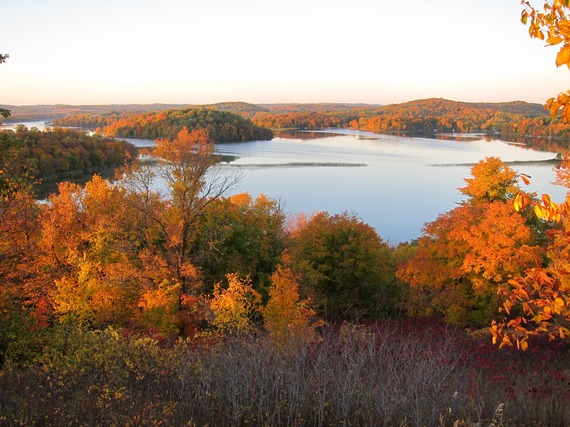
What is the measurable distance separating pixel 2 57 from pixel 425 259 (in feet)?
52.3

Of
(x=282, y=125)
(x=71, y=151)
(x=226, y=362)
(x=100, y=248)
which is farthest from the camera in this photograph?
(x=282, y=125)

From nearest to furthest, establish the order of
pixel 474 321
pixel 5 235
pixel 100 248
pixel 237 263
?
pixel 5 235
pixel 100 248
pixel 474 321
pixel 237 263

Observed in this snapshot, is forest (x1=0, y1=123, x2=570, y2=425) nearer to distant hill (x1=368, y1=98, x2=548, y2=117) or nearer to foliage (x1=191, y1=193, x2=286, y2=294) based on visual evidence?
foliage (x1=191, y1=193, x2=286, y2=294)

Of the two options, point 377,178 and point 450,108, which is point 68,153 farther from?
point 450,108

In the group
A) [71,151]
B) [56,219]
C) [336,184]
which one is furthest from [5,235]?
[71,151]

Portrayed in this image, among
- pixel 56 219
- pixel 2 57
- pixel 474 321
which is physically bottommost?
pixel 474 321

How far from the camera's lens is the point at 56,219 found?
18.9 metres

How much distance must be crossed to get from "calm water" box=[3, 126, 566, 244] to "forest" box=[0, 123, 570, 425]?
45.1 feet

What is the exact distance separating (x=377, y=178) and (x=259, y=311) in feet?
133

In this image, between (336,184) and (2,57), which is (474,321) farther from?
(336,184)

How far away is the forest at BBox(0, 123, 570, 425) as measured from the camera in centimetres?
550

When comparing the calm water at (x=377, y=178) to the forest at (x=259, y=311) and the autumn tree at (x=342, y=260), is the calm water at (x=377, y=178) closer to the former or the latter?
the autumn tree at (x=342, y=260)

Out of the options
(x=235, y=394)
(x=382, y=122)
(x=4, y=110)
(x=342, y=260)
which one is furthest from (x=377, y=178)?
(x=382, y=122)

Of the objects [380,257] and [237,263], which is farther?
[380,257]
